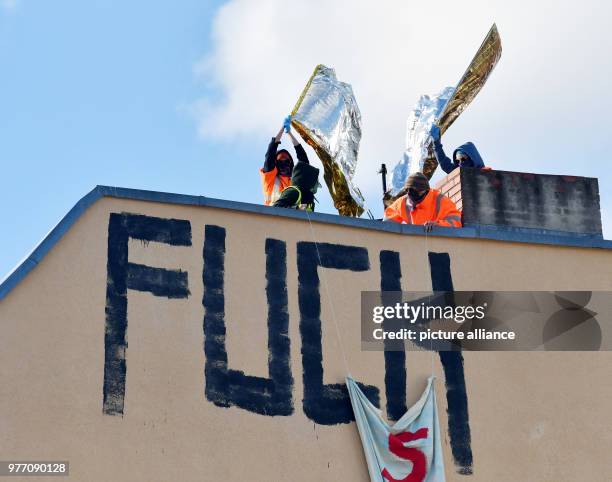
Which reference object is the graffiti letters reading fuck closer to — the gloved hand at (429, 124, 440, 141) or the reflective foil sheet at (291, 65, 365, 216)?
the reflective foil sheet at (291, 65, 365, 216)

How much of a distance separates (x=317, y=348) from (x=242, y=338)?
27.1 inches

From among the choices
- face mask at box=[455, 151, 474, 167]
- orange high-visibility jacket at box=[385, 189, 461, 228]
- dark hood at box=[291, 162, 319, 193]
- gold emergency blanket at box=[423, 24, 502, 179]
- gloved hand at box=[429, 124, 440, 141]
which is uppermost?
gold emergency blanket at box=[423, 24, 502, 179]

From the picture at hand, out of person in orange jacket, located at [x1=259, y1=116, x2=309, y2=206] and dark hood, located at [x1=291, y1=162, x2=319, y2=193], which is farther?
person in orange jacket, located at [x1=259, y1=116, x2=309, y2=206]

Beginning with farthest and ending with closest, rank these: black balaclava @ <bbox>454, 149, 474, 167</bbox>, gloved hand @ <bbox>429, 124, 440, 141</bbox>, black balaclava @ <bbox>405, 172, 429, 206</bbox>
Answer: gloved hand @ <bbox>429, 124, 440, 141</bbox>, black balaclava @ <bbox>454, 149, 474, 167</bbox>, black balaclava @ <bbox>405, 172, 429, 206</bbox>

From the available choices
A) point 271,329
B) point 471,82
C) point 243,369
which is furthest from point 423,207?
point 243,369

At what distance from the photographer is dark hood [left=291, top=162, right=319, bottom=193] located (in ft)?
40.9

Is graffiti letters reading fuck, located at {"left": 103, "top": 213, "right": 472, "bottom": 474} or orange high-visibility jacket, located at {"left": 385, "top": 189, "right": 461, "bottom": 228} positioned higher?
orange high-visibility jacket, located at {"left": 385, "top": 189, "right": 461, "bottom": 228}

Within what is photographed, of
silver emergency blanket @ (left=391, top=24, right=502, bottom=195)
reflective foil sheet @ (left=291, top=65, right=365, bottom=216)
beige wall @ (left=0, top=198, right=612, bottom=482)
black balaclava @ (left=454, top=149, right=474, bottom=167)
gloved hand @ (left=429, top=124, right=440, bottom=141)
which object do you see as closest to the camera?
beige wall @ (left=0, top=198, right=612, bottom=482)

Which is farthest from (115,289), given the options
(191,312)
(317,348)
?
(317,348)

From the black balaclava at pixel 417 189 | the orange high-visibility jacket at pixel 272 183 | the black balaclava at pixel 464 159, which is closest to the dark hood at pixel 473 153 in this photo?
the black balaclava at pixel 464 159

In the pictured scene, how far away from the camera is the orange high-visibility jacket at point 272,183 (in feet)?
43.7

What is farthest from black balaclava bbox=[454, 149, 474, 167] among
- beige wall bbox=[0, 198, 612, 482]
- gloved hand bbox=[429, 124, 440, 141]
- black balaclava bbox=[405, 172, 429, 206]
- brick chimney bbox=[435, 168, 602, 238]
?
beige wall bbox=[0, 198, 612, 482]

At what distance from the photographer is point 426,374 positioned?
432 inches

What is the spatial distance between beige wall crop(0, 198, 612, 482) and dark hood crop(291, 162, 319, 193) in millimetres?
1341
